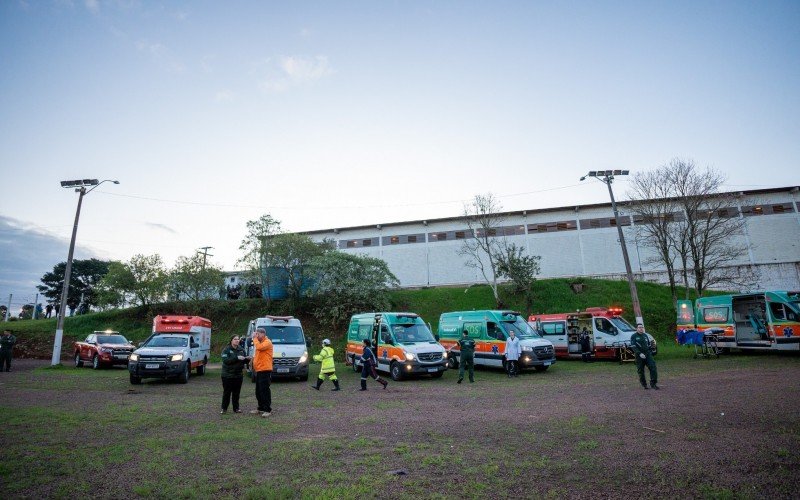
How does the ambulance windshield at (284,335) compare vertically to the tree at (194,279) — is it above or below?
below

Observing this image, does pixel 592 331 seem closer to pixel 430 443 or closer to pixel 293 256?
pixel 430 443

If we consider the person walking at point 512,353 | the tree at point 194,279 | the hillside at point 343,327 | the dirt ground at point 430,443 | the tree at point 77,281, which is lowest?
the dirt ground at point 430,443

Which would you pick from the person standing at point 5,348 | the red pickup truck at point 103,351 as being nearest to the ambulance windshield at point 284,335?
the red pickup truck at point 103,351

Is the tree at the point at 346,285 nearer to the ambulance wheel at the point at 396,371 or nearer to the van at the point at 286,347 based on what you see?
the van at the point at 286,347

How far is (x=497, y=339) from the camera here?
16.8 metres

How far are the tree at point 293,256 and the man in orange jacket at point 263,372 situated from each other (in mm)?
24317

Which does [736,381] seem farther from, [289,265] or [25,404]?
[289,265]

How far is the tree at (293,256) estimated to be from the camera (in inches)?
1328

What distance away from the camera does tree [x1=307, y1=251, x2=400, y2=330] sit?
102ft

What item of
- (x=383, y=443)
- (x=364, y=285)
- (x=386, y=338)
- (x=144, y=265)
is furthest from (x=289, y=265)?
(x=383, y=443)

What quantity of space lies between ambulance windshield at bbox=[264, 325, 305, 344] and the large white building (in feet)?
95.5

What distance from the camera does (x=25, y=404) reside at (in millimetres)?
10055

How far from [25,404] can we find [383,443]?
32.9ft

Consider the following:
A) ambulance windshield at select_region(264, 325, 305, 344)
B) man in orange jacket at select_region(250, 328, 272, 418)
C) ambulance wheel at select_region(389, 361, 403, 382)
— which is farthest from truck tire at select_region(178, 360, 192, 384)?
ambulance wheel at select_region(389, 361, 403, 382)
